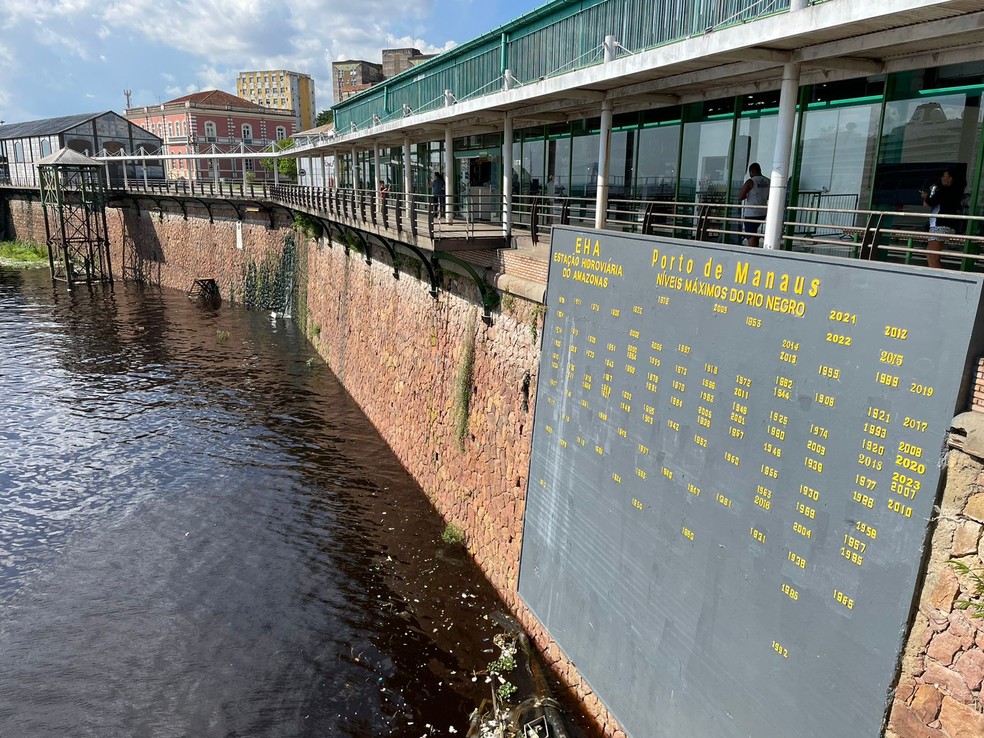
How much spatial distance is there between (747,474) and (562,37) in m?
8.57

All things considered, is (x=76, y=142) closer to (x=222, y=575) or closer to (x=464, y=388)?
(x=222, y=575)

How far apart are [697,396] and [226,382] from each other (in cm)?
2104

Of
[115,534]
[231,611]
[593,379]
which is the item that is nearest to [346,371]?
[115,534]

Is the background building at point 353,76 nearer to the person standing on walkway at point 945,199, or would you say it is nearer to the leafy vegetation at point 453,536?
the leafy vegetation at point 453,536

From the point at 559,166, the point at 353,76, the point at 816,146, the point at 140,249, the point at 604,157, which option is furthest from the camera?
the point at 353,76

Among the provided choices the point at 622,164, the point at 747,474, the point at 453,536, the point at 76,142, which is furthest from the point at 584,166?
the point at 76,142

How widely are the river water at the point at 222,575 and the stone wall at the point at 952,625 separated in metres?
6.24

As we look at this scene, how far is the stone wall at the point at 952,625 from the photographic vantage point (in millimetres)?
4484

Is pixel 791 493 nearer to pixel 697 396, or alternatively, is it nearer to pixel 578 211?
pixel 697 396

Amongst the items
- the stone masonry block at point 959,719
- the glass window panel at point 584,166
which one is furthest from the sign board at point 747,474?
the glass window panel at point 584,166

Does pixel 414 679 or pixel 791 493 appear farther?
pixel 414 679

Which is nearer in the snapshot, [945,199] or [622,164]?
[945,199]

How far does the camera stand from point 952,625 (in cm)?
462

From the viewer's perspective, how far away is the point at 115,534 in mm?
14266
